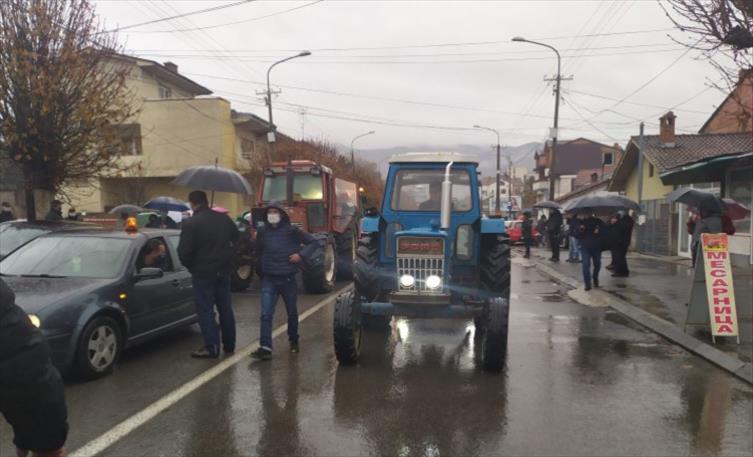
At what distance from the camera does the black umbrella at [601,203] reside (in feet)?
42.7

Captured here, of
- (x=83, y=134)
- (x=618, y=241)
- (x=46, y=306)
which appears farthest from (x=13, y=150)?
(x=618, y=241)

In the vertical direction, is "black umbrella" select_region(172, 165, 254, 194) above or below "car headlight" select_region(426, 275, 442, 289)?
above

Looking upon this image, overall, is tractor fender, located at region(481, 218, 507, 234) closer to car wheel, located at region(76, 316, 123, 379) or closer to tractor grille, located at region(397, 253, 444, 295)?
tractor grille, located at region(397, 253, 444, 295)

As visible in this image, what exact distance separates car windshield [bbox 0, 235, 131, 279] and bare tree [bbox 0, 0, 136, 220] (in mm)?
5302

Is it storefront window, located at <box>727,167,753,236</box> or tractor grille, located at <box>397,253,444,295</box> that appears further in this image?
storefront window, located at <box>727,167,753,236</box>

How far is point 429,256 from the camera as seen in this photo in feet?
20.6

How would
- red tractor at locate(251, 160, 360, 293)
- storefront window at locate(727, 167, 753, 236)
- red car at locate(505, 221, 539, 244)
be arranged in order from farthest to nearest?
red car at locate(505, 221, 539, 244) → storefront window at locate(727, 167, 753, 236) → red tractor at locate(251, 160, 360, 293)

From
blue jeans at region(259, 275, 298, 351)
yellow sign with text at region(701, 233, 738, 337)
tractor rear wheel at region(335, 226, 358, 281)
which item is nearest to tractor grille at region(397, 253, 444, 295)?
blue jeans at region(259, 275, 298, 351)

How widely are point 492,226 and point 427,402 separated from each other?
287 cm

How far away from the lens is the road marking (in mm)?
4113

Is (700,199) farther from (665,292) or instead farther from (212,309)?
(212,309)

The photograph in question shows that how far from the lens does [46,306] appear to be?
5219 mm

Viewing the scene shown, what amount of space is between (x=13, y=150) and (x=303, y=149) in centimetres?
2536

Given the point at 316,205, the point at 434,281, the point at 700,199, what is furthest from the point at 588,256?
the point at 434,281
